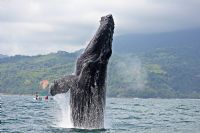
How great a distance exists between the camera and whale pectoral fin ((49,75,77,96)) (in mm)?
22203

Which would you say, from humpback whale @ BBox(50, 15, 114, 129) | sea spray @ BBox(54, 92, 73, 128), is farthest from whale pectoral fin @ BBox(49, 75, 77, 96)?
sea spray @ BBox(54, 92, 73, 128)

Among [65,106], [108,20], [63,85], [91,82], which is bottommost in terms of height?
[65,106]

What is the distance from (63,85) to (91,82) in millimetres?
1358

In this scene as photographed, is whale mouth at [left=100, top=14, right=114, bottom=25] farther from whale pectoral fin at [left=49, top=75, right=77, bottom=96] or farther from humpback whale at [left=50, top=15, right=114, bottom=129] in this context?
whale pectoral fin at [left=49, top=75, right=77, bottom=96]

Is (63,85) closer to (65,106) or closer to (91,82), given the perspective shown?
(91,82)

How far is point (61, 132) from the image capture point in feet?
72.5

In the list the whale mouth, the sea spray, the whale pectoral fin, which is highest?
the whale mouth

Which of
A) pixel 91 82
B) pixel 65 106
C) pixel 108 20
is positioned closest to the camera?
pixel 91 82

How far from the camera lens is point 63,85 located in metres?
22.3

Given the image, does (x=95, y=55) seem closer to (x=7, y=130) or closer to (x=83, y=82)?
(x=83, y=82)

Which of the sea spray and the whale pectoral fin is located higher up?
the whale pectoral fin

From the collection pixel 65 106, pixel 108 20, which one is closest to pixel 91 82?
pixel 65 106

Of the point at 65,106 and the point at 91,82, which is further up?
the point at 91,82

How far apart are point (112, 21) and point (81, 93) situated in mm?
3725
